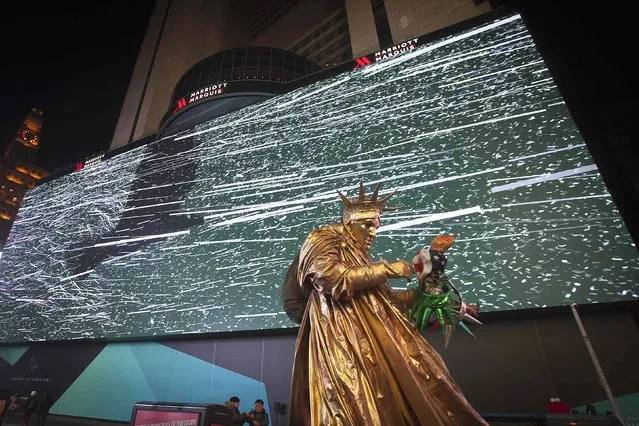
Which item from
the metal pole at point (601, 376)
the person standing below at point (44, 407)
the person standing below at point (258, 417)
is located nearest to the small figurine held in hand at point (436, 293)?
the metal pole at point (601, 376)

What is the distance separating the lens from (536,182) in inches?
163

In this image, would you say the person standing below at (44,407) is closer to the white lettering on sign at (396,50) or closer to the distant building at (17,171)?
the white lettering on sign at (396,50)

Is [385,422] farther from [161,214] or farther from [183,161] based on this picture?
[183,161]

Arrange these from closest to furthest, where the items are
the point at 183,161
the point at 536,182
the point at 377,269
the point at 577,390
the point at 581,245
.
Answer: the point at 377,269 → the point at 577,390 → the point at 581,245 → the point at 536,182 → the point at 183,161

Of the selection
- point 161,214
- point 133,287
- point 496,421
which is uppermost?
point 161,214

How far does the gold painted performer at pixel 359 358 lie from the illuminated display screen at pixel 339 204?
2495 millimetres

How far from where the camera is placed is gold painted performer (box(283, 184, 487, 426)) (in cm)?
131

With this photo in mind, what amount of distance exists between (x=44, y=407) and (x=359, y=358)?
8.14 meters

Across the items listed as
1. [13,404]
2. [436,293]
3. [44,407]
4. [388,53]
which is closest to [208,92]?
[388,53]

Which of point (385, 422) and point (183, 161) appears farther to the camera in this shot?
point (183, 161)

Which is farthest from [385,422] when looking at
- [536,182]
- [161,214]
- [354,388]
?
[161,214]

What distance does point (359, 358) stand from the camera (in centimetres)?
140

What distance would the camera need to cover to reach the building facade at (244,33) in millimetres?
11790

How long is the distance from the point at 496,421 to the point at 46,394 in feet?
26.9
